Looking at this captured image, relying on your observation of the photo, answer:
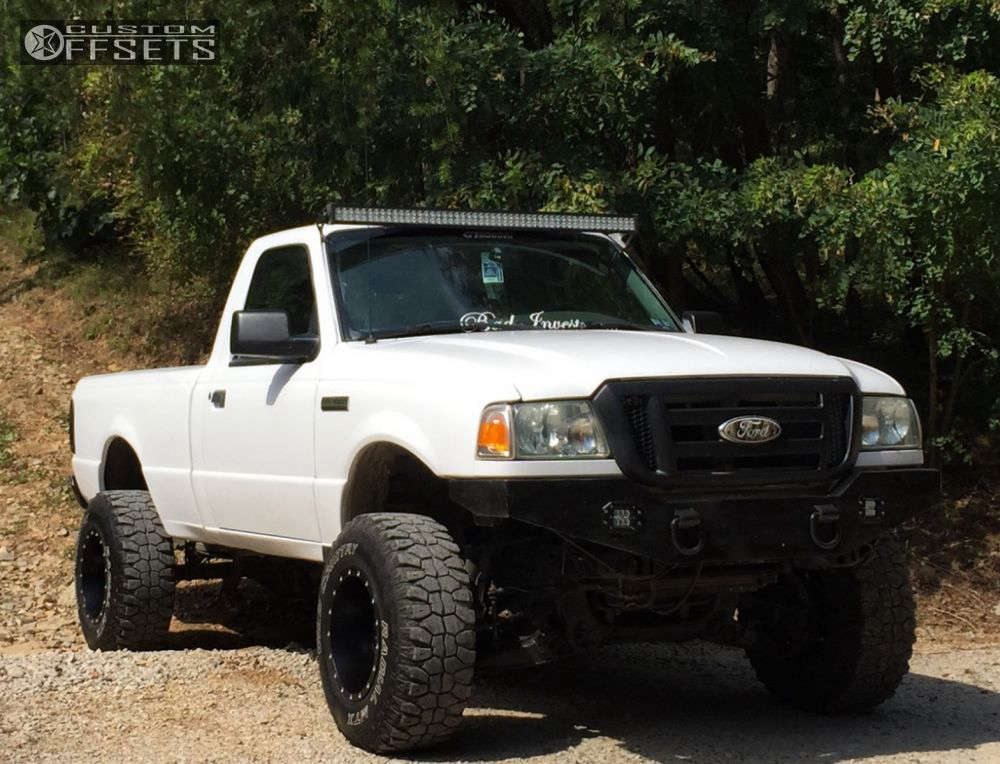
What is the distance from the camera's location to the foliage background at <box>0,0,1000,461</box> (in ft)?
34.3

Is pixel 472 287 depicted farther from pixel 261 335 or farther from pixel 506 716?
pixel 506 716

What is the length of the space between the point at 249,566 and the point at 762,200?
15.6ft

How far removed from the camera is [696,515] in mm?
5102

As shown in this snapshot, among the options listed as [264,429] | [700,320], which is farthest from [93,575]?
[700,320]

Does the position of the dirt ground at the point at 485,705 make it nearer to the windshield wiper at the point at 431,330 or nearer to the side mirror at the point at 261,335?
the side mirror at the point at 261,335

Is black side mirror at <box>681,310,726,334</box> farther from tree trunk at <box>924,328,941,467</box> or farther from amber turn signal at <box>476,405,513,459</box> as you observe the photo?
tree trunk at <box>924,328,941,467</box>

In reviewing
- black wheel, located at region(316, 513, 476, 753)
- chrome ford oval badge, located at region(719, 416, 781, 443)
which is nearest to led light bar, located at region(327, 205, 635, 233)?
black wheel, located at region(316, 513, 476, 753)

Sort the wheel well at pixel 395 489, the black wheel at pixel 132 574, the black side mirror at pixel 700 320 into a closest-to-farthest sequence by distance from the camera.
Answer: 1. the wheel well at pixel 395 489
2. the black side mirror at pixel 700 320
3. the black wheel at pixel 132 574

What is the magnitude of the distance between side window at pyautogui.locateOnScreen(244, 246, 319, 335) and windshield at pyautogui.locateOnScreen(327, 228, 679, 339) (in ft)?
0.77

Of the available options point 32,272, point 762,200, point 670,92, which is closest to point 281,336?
point 762,200

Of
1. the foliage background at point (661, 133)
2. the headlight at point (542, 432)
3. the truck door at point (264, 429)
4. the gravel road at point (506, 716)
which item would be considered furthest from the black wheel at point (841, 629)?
the foliage background at point (661, 133)

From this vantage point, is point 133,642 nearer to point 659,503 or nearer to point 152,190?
point 659,503

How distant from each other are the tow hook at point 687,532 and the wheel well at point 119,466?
14.0 feet

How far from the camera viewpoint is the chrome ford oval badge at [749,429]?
17.3 feet
